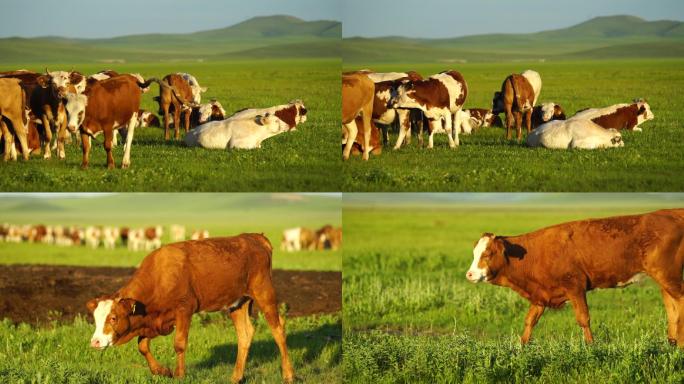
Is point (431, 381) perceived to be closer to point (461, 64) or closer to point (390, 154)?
point (390, 154)

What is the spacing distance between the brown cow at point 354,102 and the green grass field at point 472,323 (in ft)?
6.44

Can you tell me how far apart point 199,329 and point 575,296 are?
5464 millimetres

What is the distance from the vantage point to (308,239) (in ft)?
91.7

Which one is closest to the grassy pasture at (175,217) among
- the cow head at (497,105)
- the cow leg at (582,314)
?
the cow head at (497,105)

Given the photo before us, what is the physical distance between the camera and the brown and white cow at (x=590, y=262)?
13.1 m

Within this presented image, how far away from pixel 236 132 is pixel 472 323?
471 centimetres

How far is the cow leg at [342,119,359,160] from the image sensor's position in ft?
52.9

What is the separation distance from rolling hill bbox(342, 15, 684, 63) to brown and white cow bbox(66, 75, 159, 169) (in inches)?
134

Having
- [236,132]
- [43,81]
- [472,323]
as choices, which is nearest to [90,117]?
[43,81]

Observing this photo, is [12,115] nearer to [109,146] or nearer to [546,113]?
[109,146]

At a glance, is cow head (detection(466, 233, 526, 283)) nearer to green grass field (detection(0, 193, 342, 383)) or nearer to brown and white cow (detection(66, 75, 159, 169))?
green grass field (detection(0, 193, 342, 383))

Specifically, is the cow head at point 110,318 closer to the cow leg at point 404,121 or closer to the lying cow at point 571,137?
the cow leg at point 404,121

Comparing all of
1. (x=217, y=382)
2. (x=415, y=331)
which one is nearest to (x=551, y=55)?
A: (x=415, y=331)

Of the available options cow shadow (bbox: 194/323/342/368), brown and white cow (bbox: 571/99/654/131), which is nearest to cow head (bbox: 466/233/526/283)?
cow shadow (bbox: 194/323/342/368)
